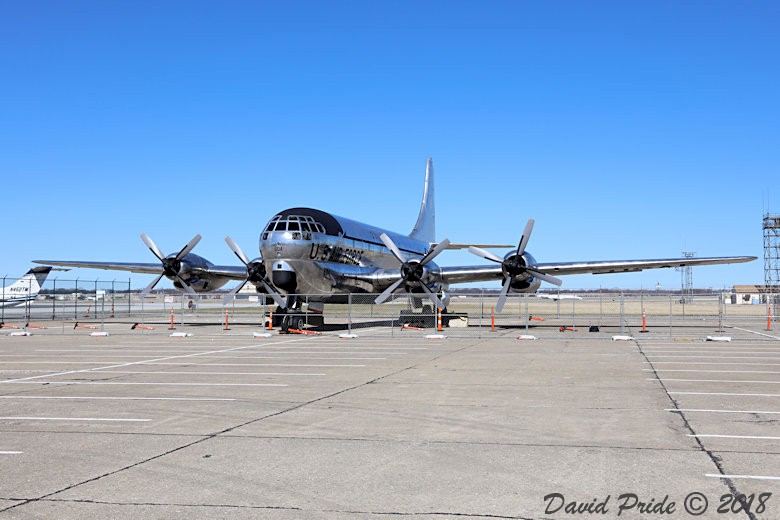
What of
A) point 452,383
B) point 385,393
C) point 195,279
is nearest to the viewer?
point 385,393

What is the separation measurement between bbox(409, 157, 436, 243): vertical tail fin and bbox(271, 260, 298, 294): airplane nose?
2387cm

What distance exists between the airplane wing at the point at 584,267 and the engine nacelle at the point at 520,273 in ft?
2.02

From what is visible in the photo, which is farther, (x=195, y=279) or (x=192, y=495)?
(x=195, y=279)

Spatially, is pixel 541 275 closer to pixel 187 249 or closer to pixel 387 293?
pixel 387 293

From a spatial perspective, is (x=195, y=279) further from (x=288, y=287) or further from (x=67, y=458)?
(x=67, y=458)

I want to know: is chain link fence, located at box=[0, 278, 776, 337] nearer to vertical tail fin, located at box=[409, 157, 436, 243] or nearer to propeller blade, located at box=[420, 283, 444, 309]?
propeller blade, located at box=[420, 283, 444, 309]

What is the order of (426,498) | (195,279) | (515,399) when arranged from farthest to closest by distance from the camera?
(195,279) → (515,399) → (426,498)

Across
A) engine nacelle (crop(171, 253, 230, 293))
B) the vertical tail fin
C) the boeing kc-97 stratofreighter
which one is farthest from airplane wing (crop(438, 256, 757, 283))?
the vertical tail fin

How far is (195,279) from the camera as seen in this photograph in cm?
3616

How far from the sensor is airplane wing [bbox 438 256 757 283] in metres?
31.2

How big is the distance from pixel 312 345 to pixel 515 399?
12.9 m

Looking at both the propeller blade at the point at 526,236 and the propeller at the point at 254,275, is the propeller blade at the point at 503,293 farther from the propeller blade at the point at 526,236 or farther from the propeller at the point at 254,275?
the propeller at the point at 254,275

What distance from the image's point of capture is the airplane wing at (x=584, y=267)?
102 ft

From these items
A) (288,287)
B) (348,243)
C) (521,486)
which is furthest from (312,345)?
(521,486)
